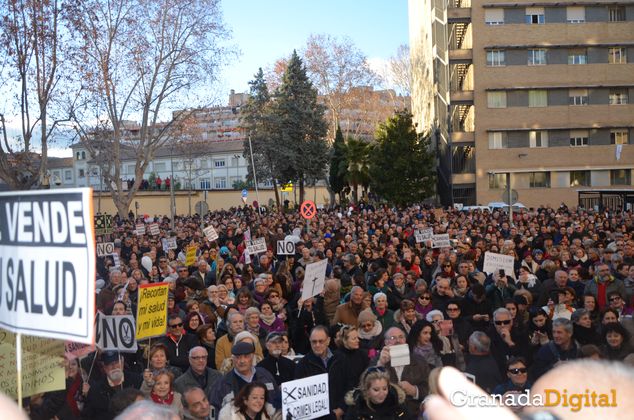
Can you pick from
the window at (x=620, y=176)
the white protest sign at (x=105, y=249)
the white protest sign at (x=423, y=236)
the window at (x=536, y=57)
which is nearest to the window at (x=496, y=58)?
the window at (x=536, y=57)

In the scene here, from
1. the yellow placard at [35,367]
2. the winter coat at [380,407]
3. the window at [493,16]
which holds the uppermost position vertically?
the window at [493,16]

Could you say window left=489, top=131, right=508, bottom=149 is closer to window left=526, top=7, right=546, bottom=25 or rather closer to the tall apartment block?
the tall apartment block

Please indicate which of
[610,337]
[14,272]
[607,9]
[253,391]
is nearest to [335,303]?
[610,337]

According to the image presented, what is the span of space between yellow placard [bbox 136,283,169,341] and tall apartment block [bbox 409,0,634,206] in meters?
48.4

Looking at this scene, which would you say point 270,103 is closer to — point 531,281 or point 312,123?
point 312,123

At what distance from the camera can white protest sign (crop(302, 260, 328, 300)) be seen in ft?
36.5

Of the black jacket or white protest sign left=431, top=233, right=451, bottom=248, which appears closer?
the black jacket

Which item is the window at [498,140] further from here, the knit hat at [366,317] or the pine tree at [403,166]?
Answer: the knit hat at [366,317]

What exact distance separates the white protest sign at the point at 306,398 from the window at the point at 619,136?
53923 mm

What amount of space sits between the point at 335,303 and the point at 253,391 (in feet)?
18.9

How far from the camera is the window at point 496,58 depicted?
5538cm

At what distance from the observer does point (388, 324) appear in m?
9.95

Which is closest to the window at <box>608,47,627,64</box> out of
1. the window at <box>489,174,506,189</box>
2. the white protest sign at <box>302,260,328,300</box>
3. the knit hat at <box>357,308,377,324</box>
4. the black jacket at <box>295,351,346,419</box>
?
the window at <box>489,174,506,189</box>

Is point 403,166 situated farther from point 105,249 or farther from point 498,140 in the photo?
point 105,249
